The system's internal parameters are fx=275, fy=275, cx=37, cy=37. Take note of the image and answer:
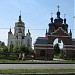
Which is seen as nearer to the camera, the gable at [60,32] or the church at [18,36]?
the gable at [60,32]

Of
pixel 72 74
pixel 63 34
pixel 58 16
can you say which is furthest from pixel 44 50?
pixel 72 74

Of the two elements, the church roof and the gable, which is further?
the gable

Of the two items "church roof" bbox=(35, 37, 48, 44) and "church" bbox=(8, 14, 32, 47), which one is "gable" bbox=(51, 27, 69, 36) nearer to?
"church roof" bbox=(35, 37, 48, 44)

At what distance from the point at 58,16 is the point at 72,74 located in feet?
208

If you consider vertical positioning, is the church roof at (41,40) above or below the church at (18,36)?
below

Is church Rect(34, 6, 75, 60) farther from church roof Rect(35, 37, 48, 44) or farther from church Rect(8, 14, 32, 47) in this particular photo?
church Rect(8, 14, 32, 47)

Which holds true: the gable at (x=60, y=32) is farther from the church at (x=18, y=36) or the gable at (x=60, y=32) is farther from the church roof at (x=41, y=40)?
the church at (x=18, y=36)

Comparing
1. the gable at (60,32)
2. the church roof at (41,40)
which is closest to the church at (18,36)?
the church roof at (41,40)

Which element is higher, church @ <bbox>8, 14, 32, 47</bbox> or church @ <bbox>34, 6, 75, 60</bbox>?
church @ <bbox>8, 14, 32, 47</bbox>

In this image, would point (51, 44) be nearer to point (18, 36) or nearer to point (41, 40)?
point (41, 40)

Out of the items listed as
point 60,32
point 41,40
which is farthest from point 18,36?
point 60,32

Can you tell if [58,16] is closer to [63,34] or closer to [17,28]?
[63,34]

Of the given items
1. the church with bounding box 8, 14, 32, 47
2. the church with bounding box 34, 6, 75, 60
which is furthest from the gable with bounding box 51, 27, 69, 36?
the church with bounding box 8, 14, 32, 47

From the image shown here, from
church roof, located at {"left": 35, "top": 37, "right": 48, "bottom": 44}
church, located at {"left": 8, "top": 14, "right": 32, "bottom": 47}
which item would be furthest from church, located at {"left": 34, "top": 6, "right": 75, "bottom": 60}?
church, located at {"left": 8, "top": 14, "right": 32, "bottom": 47}
